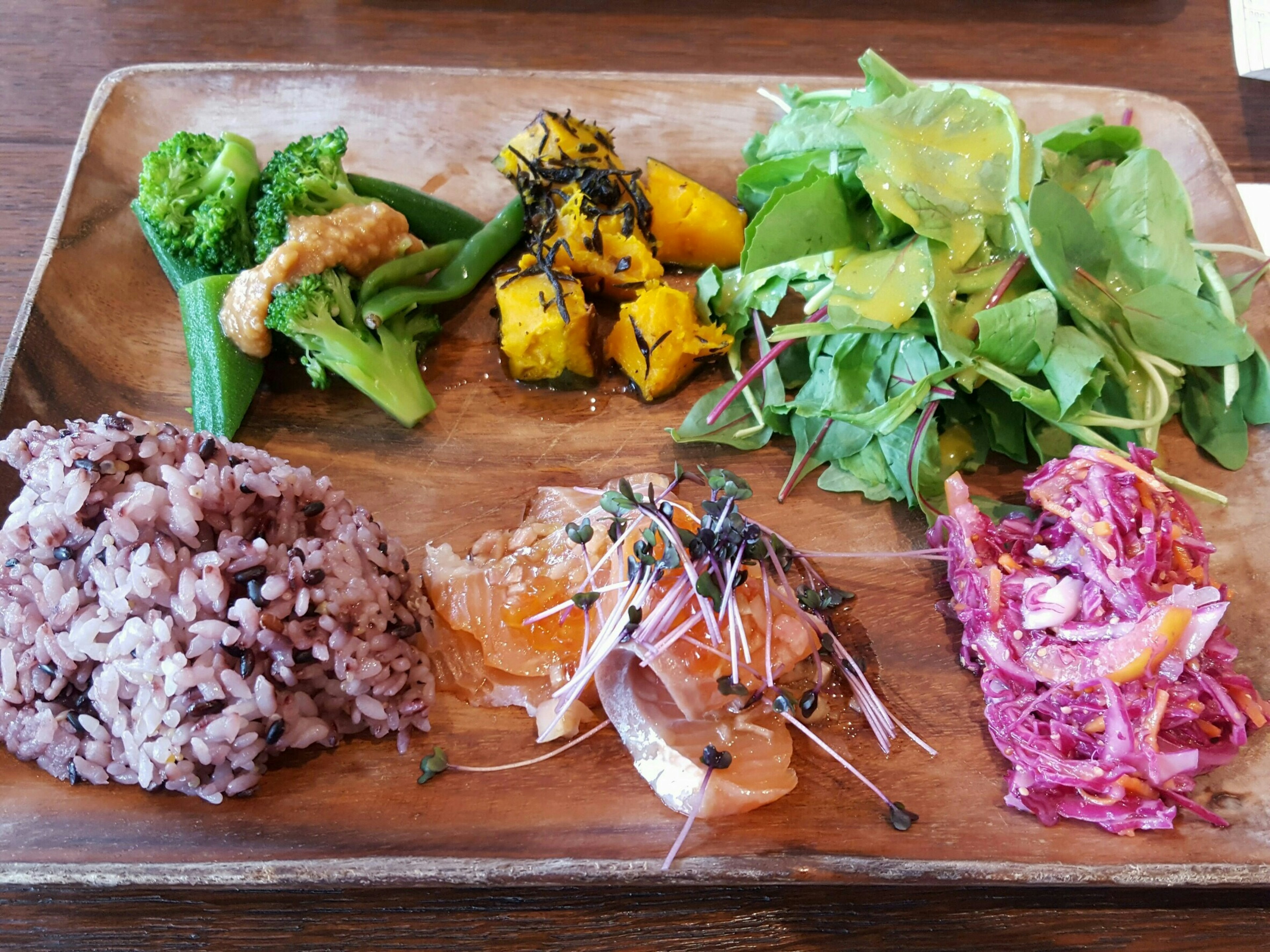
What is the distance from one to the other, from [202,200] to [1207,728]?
3.70 m

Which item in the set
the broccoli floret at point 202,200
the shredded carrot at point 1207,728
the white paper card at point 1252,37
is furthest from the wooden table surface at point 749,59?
the broccoli floret at point 202,200

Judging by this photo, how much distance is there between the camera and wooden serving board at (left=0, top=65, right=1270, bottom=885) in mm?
2057

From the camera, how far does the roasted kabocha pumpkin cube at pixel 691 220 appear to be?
3.16 m

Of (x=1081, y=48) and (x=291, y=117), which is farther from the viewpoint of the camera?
(x=1081, y=48)

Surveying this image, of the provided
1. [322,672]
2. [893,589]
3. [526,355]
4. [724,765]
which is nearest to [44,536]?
[322,672]

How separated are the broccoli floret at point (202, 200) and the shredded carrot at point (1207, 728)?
136 inches

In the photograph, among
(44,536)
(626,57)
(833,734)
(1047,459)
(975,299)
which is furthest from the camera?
(626,57)

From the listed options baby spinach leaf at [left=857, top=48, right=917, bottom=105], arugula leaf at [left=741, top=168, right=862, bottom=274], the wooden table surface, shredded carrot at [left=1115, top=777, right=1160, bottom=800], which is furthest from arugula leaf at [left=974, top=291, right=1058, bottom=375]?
the wooden table surface

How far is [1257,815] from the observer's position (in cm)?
221

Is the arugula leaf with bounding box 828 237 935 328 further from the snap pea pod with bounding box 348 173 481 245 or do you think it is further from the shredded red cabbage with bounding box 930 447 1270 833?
the snap pea pod with bounding box 348 173 481 245

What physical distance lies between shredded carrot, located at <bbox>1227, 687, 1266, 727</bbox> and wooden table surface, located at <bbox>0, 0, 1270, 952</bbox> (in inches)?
20.4

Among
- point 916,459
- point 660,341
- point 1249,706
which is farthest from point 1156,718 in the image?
point 660,341

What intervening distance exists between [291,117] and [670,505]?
241cm

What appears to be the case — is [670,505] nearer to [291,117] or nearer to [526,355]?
[526,355]
